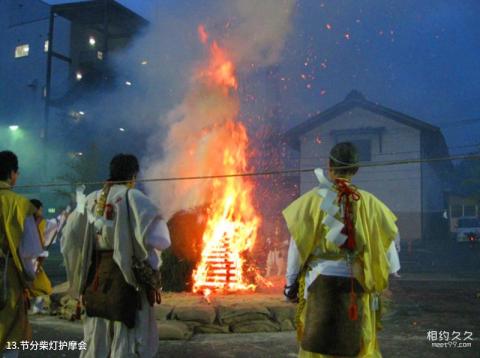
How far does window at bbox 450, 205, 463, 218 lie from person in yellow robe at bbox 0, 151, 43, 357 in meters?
29.9

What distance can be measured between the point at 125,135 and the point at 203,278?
2096 centimetres

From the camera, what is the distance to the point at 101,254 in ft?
13.0

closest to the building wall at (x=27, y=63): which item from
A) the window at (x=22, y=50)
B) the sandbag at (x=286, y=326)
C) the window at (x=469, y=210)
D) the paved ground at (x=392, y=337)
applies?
the window at (x=22, y=50)

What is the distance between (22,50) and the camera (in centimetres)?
2986

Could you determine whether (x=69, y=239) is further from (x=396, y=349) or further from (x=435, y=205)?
(x=435, y=205)

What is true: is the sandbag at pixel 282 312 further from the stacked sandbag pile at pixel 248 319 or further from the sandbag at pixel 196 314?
the sandbag at pixel 196 314

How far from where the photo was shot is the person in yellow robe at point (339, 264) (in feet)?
10.2

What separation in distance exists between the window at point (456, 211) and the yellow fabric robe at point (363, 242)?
96.1 feet

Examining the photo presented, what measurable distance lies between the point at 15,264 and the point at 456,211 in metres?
30.4

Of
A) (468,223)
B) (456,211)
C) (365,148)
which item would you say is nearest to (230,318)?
(365,148)

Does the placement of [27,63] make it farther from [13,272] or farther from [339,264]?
[339,264]

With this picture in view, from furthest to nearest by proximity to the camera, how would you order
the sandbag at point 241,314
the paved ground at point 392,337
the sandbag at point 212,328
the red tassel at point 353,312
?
the sandbag at point 241,314 < the sandbag at point 212,328 < the paved ground at point 392,337 < the red tassel at point 353,312

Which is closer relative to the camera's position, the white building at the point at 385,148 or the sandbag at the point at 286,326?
the sandbag at the point at 286,326

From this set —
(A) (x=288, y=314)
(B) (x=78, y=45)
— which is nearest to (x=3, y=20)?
(B) (x=78, y=45)
